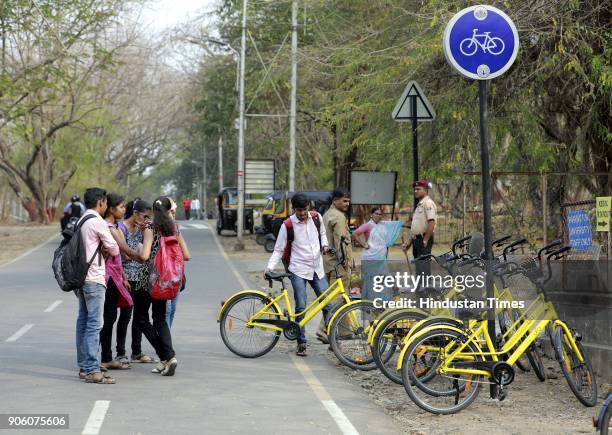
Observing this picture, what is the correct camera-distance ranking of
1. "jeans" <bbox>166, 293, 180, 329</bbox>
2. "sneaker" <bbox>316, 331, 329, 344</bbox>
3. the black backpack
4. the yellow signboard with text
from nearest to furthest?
the black backpack < the yellow signboard with text < "jeans" <bbox>166, 293, 180, 329</bbox> < "sneaker" <bbox>316, 331, 329, 344</bbox>

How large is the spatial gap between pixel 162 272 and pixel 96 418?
98.0 inches

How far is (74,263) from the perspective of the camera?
10.4 metres

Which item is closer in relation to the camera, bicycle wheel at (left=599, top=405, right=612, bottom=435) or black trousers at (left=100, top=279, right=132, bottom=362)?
bicycle wheel at (left=599, top=405, right=612, bottom=435)

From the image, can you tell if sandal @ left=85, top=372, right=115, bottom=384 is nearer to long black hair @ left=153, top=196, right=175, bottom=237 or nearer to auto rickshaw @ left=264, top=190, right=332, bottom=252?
long black hair @ left=153, top=196, right=175, bottom=237

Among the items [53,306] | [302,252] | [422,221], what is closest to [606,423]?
[302,252]

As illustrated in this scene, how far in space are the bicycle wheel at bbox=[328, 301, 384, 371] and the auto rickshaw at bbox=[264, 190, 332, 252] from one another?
21.9 m

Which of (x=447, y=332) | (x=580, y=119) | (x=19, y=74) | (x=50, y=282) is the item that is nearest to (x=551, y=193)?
(x=580, y=119)

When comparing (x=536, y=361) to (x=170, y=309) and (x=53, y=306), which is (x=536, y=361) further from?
(x=53, y=306)

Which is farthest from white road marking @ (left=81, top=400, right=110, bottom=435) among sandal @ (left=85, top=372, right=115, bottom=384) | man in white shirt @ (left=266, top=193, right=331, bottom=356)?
man in white shirt @ (left=266, top=193, right=331, bottom=356)

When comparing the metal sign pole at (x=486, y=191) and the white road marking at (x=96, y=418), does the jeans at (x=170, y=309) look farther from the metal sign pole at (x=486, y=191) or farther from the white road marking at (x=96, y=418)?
the metal sign pole at (x=486, y=191)

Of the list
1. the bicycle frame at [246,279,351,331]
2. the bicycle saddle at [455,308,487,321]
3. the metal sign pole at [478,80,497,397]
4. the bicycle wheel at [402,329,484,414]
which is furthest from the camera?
the bicycle frame at [246,279,351,331]

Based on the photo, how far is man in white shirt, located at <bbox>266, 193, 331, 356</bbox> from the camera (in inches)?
497

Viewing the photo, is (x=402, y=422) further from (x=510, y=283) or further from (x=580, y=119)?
(x=580, y=119)

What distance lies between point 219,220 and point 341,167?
1143 cm
